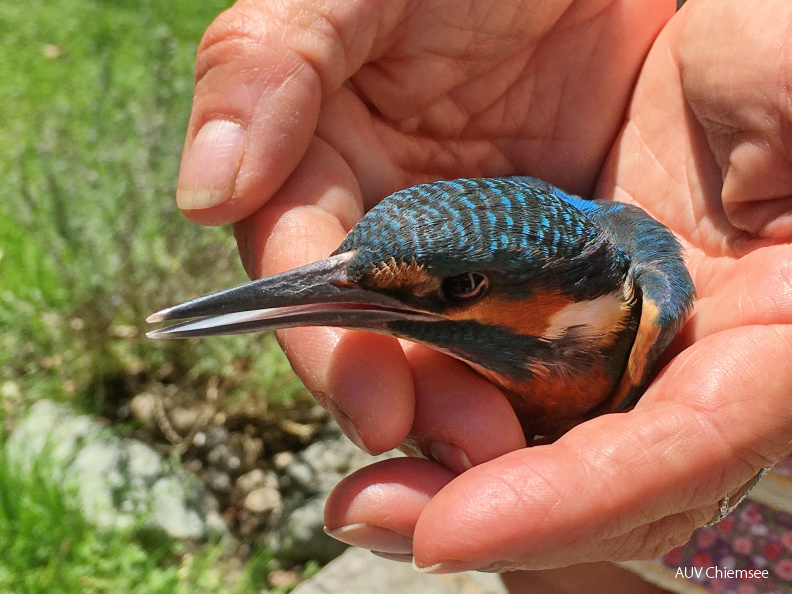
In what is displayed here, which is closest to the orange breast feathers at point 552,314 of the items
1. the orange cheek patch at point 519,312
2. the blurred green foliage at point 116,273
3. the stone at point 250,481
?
the orange cheek patch at point 519,312

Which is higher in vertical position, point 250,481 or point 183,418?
point 183,418

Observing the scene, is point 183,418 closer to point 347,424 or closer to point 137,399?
point 137,399

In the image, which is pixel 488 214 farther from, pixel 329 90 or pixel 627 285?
pixel 329 90

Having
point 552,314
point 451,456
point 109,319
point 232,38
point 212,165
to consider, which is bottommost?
point 109,319

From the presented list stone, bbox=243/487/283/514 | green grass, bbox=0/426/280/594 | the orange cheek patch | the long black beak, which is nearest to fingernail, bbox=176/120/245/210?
the long black beak

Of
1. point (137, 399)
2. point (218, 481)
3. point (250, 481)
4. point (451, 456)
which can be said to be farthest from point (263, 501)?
point (451, 456)

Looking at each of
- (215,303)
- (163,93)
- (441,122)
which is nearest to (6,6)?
(163,93)

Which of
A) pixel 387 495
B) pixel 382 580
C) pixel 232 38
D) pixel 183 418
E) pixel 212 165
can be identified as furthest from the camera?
pixel 183 418

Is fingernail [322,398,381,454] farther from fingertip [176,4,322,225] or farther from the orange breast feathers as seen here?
fingertip [176,4,322,225]
